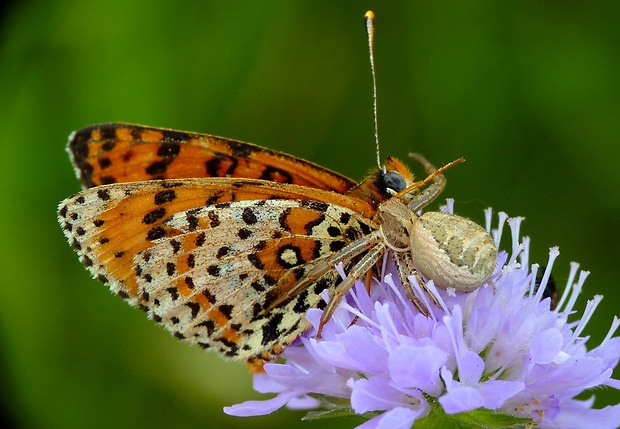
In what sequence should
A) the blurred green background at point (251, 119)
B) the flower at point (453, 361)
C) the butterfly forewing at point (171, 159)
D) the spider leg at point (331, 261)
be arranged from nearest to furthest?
the flower at point (453, 361), the spider leg at point (331, 261), the butterfly forewing at point (171, 159), the blurred green background at point (251, 119)

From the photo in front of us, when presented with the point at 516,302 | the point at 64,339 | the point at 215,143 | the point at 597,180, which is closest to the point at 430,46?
the point at 597,180

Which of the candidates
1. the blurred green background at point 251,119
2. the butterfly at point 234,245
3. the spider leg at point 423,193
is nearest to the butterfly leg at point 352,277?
the butterfly at point 234,245

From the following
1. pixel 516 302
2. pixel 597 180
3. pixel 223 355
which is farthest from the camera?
pixel 597 180

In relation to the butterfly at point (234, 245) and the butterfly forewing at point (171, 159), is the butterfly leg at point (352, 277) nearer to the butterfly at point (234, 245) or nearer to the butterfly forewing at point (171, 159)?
the butterfly at point (234, 245)

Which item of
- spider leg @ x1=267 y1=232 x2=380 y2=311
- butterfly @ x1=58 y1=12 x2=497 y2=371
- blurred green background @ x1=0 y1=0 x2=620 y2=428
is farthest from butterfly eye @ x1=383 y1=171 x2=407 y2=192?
blurred green background @ x1=0 y1=0 x2=620 y2=428

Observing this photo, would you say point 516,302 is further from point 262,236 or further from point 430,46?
point 430,46

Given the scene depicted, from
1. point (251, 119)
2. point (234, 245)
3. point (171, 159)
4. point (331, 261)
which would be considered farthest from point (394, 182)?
point (251, 119)

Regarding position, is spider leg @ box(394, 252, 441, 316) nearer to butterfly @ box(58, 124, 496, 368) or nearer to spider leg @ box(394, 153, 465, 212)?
butterfly @ box(58, 124, 496, 368)
